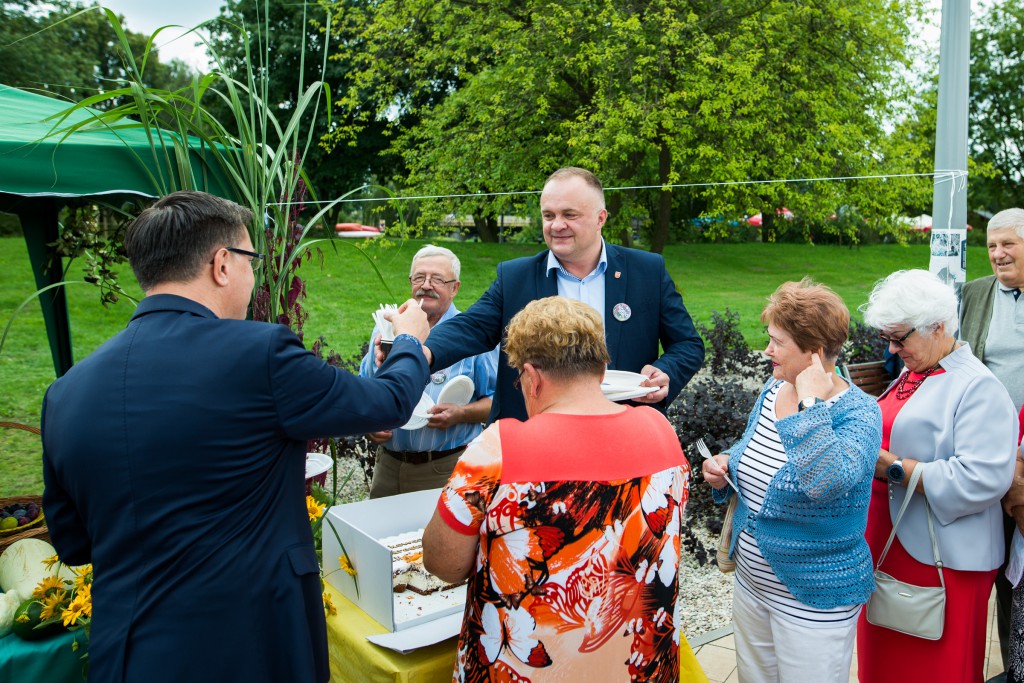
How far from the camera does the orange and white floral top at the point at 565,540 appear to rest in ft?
5.18

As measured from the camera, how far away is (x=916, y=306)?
7.83 ft

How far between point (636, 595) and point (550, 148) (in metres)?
9.33

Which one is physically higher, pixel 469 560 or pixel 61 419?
pixel 61 419

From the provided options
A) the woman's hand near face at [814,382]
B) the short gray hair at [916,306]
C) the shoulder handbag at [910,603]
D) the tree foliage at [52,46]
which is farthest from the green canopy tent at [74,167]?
the tree foliage at [52,46]

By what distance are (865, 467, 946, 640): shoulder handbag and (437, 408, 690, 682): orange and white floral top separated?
1.18 metres

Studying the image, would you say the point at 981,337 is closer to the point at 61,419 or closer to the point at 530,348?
the point at 530,348

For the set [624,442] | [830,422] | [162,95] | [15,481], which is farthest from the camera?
[15,481]

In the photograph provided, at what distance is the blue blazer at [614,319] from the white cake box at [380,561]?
1.88 ft

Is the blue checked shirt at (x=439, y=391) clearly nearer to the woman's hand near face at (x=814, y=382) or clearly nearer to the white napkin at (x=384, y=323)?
the white napkin at (x=384, y=323)

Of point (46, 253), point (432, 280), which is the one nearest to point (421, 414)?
point (432, 280)

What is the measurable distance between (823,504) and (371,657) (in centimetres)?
130

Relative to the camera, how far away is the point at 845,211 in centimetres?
1105

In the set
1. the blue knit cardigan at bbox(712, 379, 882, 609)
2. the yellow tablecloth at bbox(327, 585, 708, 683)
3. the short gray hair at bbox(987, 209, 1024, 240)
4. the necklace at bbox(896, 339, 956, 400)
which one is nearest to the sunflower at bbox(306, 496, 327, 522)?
the yellow tablecloth at bbox(327, 585, 708, 683)

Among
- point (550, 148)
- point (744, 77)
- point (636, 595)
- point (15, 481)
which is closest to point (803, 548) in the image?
point (636, 595)
